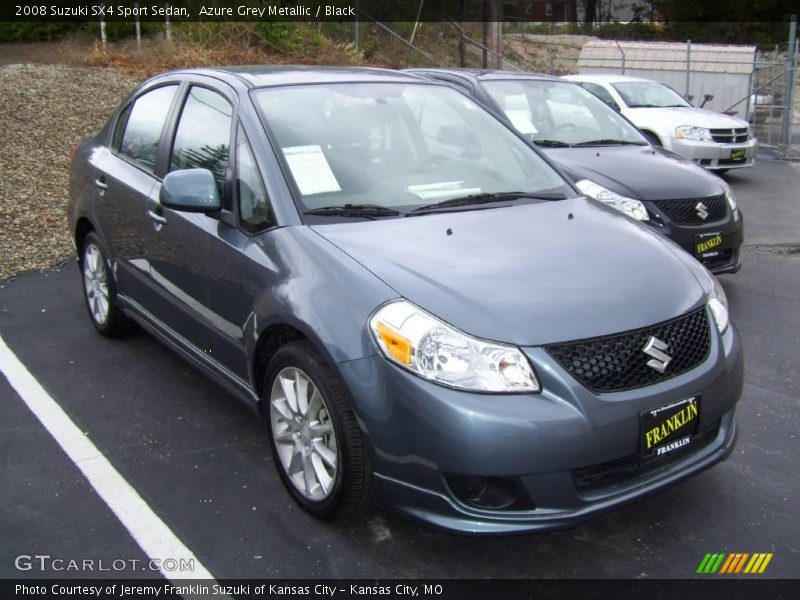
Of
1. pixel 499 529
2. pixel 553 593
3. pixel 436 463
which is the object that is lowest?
pixel 553 593

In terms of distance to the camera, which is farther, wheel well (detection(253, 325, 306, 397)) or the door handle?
the door handle

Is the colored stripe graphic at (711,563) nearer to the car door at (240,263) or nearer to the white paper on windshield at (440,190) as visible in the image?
the white paper on windshield at (440,190)

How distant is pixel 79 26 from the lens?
19.5m

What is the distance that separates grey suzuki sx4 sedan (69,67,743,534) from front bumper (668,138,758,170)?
8.42 metres

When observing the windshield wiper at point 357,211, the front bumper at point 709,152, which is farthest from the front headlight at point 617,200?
the front bumper at point 709,152

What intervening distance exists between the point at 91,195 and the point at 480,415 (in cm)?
352

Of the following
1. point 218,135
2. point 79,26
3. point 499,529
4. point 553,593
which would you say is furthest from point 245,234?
point 79,26

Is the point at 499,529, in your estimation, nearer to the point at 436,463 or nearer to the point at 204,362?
the point at 436,463

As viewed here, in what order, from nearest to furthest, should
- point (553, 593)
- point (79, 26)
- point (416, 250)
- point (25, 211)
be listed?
point (553, 593)
point (416, 250)
point (25, 211)
point (79, 26)

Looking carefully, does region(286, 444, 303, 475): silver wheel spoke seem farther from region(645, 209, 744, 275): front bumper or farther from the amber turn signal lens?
region(645, 209, 744, 275): front bumper

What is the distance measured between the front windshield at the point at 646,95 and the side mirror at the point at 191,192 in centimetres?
1046

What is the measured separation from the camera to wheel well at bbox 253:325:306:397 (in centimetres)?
330

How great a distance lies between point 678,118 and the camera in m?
12.2

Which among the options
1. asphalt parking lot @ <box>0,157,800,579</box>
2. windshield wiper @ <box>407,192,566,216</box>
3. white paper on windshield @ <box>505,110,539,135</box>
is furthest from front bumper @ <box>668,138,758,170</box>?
windshield wiper @ <box>407,192,566,216</box>
